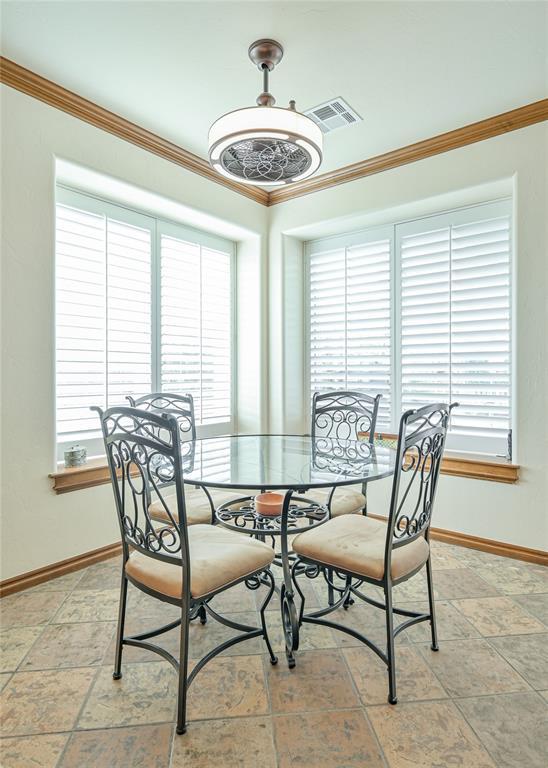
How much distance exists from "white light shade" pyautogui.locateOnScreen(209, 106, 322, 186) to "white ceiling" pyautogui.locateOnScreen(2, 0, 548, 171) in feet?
1.74

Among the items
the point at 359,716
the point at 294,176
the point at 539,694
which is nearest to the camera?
the point at 359,716

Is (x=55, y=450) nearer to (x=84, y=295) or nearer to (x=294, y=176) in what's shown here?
(x=84, y=295)

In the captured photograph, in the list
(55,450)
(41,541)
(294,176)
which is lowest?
(41,541)

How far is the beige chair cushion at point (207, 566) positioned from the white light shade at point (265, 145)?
5.55 feet

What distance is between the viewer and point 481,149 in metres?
2.96

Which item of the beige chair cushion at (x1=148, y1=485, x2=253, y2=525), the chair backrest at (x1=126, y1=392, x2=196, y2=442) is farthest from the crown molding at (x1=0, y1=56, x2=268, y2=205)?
the beige chair cushion at (x1=148, y1=485, x2=253, y2=525)

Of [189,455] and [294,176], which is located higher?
[294,176]

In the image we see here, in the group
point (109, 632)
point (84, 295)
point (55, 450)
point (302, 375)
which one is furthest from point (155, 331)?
point (109, 632)

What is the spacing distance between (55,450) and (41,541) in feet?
1.69

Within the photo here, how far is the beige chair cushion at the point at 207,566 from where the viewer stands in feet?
5.10

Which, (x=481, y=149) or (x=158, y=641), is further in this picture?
(x=481, y=149)

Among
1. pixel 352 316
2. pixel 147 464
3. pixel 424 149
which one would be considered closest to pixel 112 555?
pixel 147 464

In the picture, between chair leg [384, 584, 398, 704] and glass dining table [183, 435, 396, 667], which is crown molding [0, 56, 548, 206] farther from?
chair leg [384, 584, 398, 704]

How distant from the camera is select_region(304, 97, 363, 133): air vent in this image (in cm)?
267
